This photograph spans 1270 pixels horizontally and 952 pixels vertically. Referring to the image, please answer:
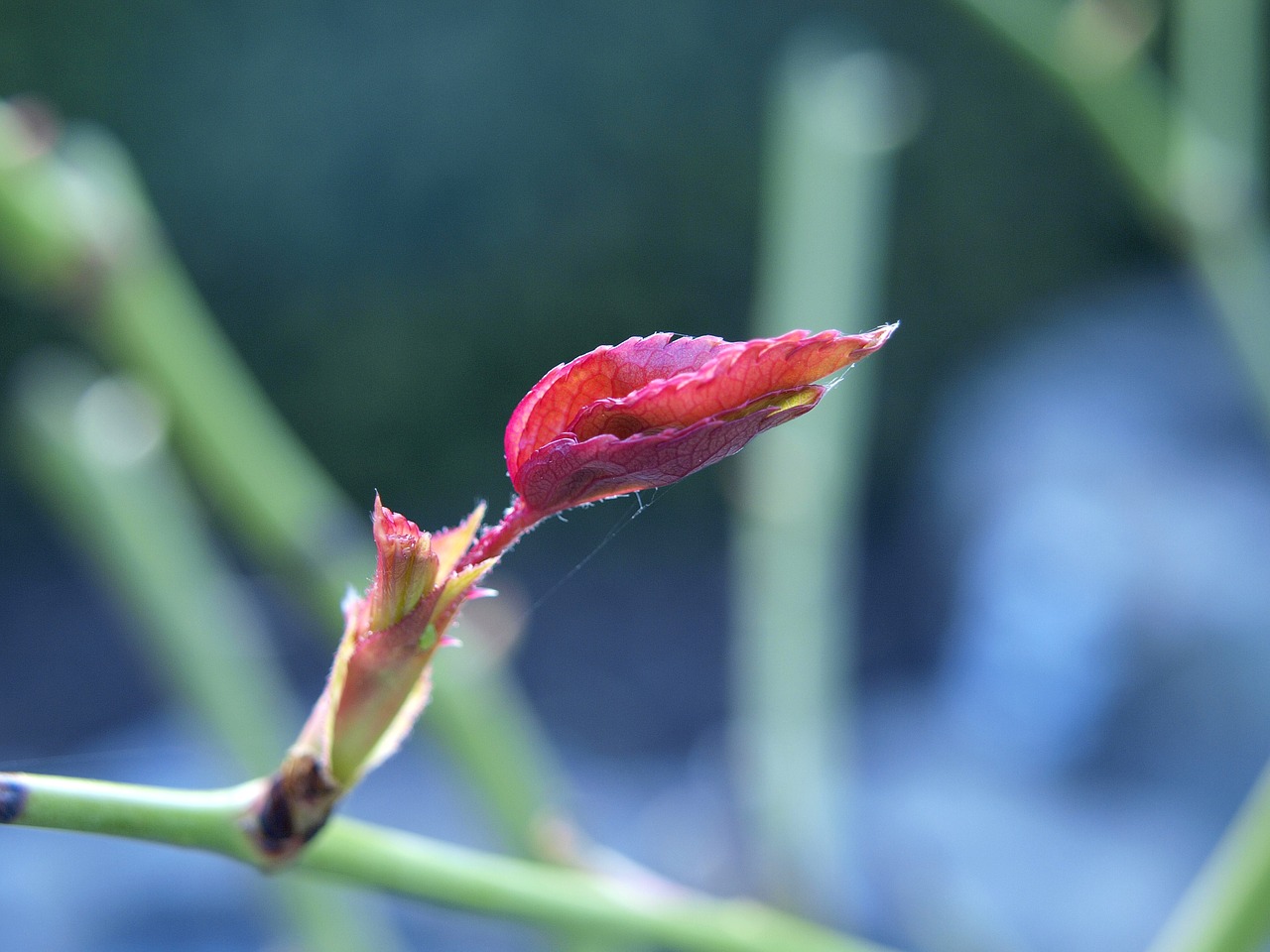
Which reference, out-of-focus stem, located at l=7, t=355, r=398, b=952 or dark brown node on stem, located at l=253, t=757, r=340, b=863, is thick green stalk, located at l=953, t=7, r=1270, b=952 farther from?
dark brown node on stem, located at l=253, t=757, r=340, b=863

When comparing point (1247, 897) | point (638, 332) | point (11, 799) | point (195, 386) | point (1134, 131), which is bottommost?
point (11, 799)

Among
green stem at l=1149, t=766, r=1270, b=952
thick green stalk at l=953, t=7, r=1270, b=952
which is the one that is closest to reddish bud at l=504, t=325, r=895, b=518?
green stem at l=1149, t=766, r=1270, b=952

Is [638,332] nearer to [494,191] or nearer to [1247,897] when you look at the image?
[494,191]

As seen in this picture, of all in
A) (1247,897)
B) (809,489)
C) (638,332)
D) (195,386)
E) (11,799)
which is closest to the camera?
(11,799)

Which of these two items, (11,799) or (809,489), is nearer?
(11,799)

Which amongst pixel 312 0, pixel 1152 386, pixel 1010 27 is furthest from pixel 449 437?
pixel 1010 27

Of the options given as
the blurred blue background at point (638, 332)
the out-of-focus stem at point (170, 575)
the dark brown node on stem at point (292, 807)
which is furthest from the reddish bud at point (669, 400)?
the blurred blue background at point (638, 332)

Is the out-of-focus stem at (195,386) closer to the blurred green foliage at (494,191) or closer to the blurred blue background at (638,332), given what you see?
the blurred blue background at (638,332)

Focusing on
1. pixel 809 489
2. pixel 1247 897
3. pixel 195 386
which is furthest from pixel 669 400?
pixel 809 489
